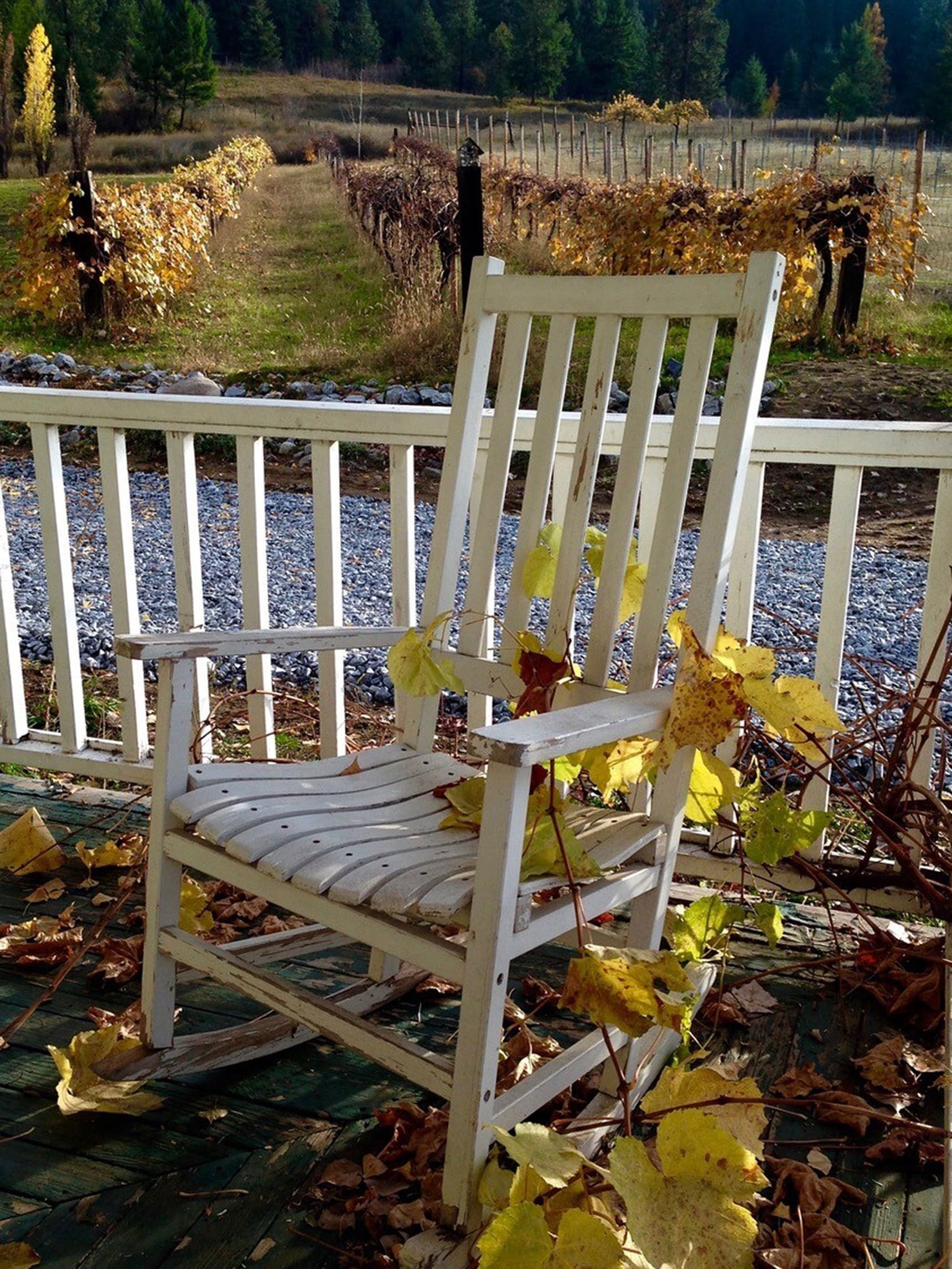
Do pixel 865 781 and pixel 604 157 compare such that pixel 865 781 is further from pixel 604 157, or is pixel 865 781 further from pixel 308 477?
pixel 604 157

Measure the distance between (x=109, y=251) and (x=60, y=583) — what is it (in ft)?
26.1

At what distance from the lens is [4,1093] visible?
1.46m

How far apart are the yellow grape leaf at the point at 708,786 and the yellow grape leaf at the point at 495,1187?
49 centimetres

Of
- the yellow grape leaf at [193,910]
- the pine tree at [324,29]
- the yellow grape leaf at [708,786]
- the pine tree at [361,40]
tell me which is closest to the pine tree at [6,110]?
the pine tree at [324,29]

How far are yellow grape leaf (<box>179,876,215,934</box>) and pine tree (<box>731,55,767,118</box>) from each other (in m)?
11.3

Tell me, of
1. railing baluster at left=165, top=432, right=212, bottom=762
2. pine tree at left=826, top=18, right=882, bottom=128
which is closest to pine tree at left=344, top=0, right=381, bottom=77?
A: pine tree at left=826, top=18, right=882, bottom=128

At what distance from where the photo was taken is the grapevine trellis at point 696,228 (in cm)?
793

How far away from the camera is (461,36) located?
11.8 meters

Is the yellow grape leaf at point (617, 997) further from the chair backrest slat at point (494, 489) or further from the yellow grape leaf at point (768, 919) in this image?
the chair backrest slat at point (494, 489)

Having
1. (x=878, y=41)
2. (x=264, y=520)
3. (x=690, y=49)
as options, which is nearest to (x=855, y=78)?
(x=878, y=41)

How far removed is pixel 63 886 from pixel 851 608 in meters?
2.74

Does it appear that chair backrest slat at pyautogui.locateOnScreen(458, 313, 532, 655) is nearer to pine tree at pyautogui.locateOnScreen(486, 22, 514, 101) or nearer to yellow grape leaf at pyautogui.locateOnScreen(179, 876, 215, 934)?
yellow grape leaf at pyautogui.locateOnScreen(179, 876, 215, 934)

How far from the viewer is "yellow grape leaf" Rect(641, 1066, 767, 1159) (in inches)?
46.8

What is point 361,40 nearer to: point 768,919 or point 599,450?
point 599,450
